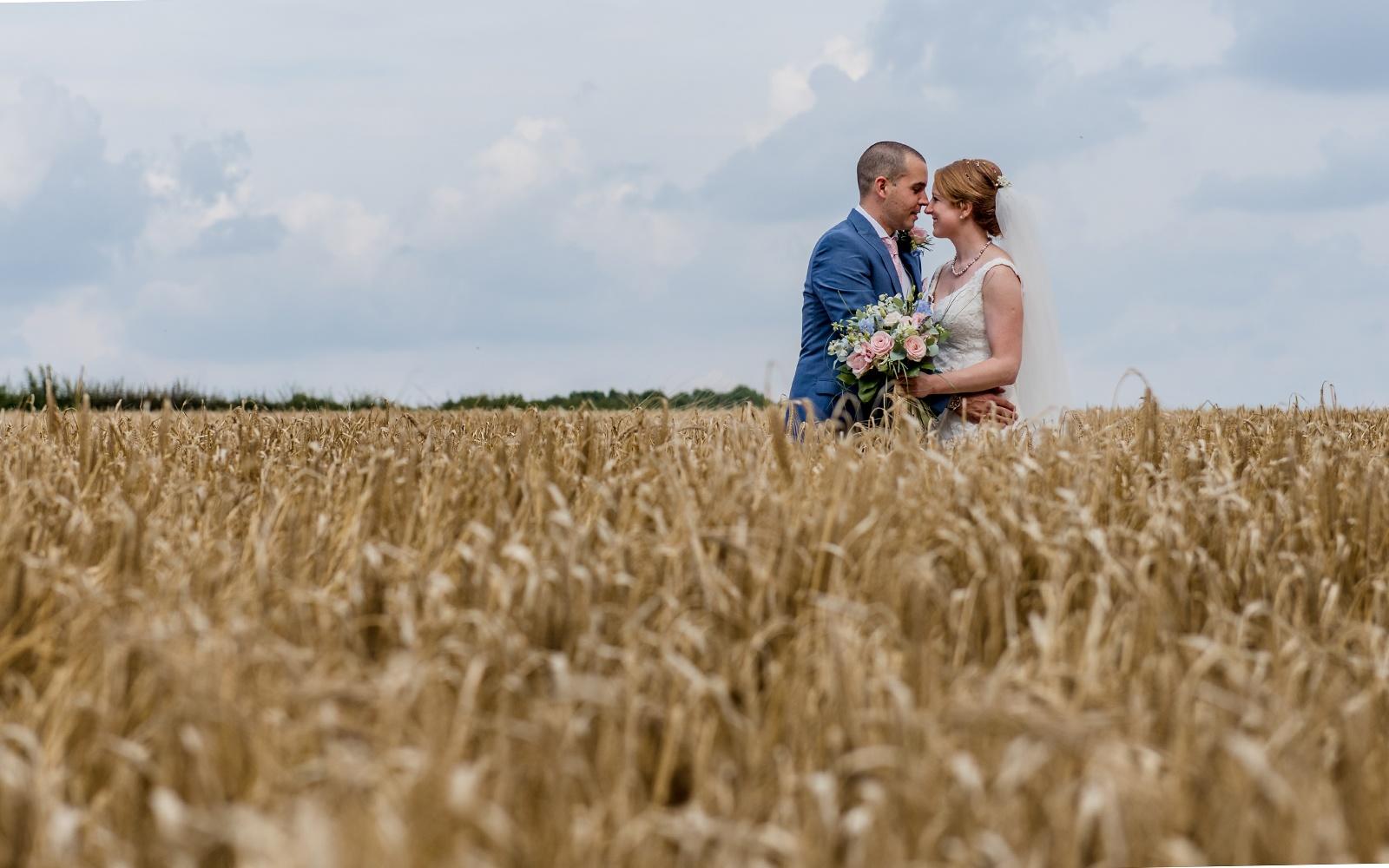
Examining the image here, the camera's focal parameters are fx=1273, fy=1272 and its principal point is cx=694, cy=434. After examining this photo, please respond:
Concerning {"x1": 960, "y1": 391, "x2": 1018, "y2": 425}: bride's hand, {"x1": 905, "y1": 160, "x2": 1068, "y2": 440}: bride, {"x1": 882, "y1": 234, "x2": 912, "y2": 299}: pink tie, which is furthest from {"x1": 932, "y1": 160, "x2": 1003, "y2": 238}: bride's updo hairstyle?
{"x1": 960, "y1": 391, "x2": 1018, "y2": 425}: bride's hand

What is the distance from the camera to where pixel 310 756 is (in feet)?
6.13

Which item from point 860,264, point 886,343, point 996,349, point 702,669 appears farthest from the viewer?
point 860,264

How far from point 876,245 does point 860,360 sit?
0.97 metres

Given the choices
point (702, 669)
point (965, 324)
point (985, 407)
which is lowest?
point (702, 669)

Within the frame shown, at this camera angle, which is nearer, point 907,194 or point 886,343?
point 886,343

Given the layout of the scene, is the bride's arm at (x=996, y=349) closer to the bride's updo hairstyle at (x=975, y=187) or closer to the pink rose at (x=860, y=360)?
the pink rose at (x=860, y=360)

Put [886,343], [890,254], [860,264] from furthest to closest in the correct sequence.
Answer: [890,254], [860,264], [886,343]

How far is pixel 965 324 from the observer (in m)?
6.18

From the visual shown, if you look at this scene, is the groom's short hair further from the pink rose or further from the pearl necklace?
the pink rose

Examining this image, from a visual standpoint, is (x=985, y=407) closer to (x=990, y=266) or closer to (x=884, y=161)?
(x=990, y=266)

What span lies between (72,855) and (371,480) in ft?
5.77

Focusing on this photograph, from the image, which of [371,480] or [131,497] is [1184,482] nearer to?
[371,480]

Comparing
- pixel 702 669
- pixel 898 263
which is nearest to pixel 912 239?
pixel 898 263

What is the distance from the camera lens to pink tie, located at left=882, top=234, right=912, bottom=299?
6699 millimetres
